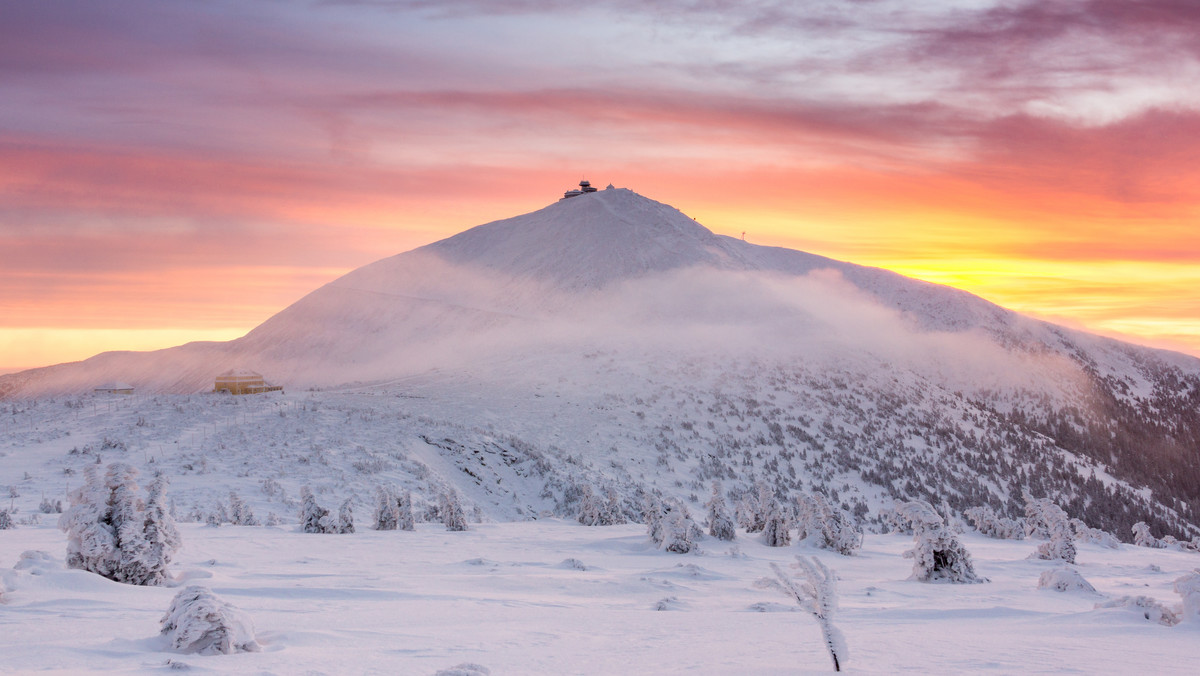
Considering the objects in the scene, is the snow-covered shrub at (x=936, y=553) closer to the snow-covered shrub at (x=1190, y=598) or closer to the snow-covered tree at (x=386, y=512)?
the snow-covered shrub at (x=1190, y=598)

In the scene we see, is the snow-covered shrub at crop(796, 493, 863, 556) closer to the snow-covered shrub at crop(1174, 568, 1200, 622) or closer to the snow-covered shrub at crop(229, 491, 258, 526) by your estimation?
the snow-covered shrub at crop(1174, 568, 1200, 622)

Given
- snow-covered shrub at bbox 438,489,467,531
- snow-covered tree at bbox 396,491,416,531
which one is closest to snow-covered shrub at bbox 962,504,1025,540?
snow-covered shrub at bbox 438,489,467,531

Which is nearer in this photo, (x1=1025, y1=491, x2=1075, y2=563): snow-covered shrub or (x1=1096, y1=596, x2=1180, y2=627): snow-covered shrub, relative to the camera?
(x1=1096, y1=596, x2=1180, y2=627): snow-covered shrub

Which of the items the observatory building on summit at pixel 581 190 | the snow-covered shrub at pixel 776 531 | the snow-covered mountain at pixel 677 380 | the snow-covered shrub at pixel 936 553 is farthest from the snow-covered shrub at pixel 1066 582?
the observatory building on summit at pixel 581 190

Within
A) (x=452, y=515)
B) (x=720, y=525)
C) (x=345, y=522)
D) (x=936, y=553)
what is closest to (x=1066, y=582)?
(x=936, y=553)

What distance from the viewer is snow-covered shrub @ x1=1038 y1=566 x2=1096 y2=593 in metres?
11.8

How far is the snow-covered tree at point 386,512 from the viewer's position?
17453 mm

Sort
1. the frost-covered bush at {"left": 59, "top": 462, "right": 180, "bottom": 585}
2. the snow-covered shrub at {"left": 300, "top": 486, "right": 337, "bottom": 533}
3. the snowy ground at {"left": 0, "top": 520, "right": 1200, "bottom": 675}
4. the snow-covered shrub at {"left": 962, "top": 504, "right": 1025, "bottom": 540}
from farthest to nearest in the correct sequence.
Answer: the snow-covered shrub at {"left": 962, "top": 504, "right": 1025, "bottom": 540} → the snow-covered shrub at {"left": 300, "top": 486, "right": 337, "bottom": 533} → the frost-covered bush at {"left": 59, "top": 462, "right": 180, "bottom": 585} → the snowy ground at {"left": 0, "top": 520, "right": 1200, "bottom": 675}

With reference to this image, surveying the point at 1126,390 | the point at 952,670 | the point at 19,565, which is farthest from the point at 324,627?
the point at 1126,390

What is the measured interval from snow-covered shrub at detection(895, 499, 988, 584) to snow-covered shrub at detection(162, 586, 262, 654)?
1030 centimetres

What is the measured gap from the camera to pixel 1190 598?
857cm

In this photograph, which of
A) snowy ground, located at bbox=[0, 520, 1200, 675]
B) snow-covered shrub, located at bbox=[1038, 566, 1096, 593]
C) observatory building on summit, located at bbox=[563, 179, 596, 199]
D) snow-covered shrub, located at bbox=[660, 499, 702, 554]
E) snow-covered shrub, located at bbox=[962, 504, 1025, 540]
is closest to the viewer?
snowy ground, located at bbox=[0, 520, 1200, 675]

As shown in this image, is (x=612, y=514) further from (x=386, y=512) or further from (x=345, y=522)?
(x=345, y=522)

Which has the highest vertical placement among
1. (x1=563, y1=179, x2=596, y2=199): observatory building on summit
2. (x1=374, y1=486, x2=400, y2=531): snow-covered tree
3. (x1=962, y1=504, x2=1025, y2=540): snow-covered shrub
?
(x1=563, y1=179, x2=596, y2=199): observatory building on summit
